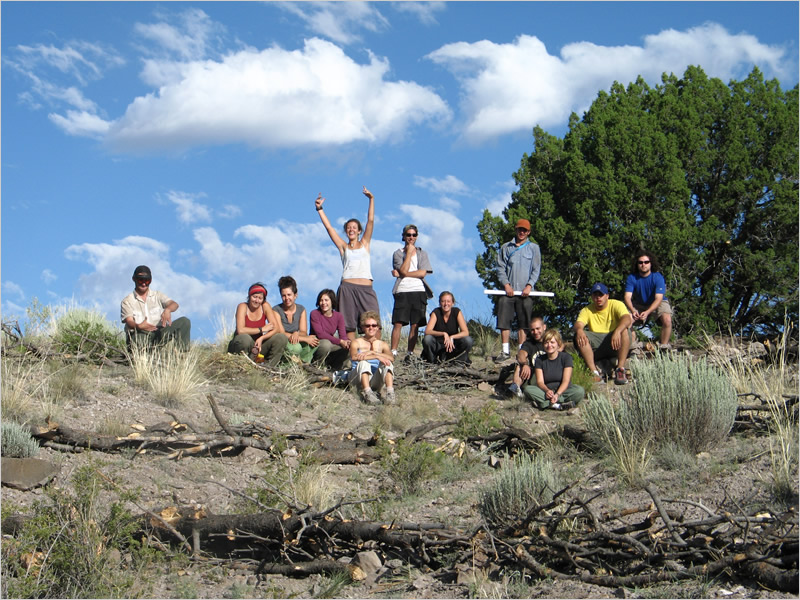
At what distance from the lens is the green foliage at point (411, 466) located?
7.71 m

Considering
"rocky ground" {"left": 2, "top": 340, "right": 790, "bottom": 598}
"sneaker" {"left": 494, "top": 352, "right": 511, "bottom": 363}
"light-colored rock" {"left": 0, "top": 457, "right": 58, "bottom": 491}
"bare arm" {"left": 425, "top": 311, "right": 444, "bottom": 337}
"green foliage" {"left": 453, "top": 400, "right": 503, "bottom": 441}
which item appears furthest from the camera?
"sneaker" {"left": 494, "top": 352, "right": 511, "bottom": 363}

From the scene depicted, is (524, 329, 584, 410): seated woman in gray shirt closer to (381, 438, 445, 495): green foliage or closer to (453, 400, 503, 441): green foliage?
(453, 400, 503, 441): green foliage

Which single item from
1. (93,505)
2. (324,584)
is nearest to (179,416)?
(93,505)

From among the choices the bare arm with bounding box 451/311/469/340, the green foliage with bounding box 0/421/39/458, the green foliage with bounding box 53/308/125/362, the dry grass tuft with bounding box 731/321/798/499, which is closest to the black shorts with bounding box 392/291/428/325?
the bare arm with bounding box 451/311/469/340

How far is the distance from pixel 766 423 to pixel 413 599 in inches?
171

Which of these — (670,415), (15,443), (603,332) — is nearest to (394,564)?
(670,415)

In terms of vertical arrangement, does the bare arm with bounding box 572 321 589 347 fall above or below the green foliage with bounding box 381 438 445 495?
above

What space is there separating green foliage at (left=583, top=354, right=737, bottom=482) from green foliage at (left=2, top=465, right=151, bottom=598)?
3812 millimetres

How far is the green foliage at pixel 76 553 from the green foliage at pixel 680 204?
1145 centimetres

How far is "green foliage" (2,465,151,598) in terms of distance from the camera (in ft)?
18.5

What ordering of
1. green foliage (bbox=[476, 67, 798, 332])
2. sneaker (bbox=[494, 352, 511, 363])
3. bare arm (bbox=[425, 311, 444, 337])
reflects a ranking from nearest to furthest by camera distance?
bare arm (bbox=[425, 311, 444, 337]), sneaker (bbox=[494, 352, 511, 363]), green foliage (bbox=[476, 67, 798, 332])

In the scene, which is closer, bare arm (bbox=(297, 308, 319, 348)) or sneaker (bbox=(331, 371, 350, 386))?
sneaker (bbox=(331, 371, 350, 386))

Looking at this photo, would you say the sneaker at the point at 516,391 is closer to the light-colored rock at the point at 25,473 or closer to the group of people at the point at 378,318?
the group of people at the point at 378,318

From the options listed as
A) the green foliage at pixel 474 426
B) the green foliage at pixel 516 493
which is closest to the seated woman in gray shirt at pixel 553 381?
the green foliage at pixel 474 426
